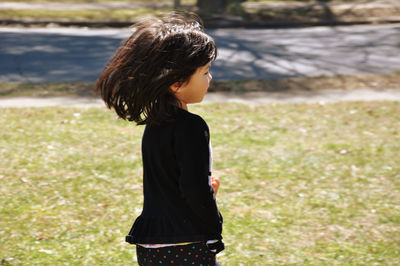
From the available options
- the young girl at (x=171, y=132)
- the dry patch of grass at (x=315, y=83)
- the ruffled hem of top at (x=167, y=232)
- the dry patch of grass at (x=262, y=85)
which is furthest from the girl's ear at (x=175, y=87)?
the dry patch of grass at (x=315, y=83)

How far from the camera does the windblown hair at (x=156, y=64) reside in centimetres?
181

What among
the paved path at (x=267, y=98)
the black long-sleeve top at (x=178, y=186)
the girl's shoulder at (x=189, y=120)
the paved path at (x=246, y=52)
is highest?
the girl's shoulder at (x=189, y=120)

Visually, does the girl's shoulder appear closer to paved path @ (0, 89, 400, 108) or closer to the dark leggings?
the dark leggings

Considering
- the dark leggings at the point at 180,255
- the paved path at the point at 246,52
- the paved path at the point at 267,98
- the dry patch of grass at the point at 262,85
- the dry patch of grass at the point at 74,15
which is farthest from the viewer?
the dry patch of grass at the point at 74,15

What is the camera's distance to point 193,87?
6.20 ft

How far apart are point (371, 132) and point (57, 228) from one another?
3.78m

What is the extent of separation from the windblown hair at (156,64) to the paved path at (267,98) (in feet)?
17.8

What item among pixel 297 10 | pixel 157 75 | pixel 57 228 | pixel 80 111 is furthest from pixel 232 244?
pixel 297 10

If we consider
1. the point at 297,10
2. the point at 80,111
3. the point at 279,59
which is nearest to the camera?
the point at 80,111

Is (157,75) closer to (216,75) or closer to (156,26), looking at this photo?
(156,26)

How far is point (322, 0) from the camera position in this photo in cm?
1873

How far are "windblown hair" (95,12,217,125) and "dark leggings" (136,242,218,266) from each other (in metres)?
0.45

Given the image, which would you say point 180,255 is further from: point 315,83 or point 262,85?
point 315,83

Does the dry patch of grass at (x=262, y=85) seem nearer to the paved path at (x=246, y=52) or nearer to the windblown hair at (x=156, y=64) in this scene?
the paved path at (x=246, y=52)
